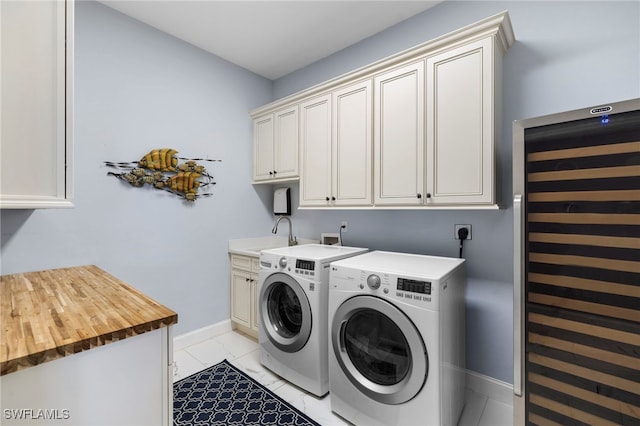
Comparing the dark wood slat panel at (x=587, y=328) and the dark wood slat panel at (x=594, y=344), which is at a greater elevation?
the dark wood slat panel at (x=587, y=328)

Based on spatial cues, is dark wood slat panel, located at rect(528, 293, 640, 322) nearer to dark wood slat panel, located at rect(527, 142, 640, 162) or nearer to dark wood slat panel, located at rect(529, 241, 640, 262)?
dark wood slat panel, located at rect(529, 241, 640, 262)

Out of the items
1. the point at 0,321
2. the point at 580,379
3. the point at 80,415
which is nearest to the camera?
the point at 80,415

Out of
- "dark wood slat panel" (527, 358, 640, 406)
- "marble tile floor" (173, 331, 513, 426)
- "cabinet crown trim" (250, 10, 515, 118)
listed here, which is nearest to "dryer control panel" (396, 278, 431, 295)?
"dark wood slat panel" (527, 358, 640, 406)

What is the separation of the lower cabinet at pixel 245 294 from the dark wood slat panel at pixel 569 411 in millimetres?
2015

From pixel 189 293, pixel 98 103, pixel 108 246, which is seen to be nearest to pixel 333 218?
pixel 189 293

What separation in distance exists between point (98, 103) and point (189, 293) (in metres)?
1.67

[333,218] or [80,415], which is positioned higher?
[333,218]

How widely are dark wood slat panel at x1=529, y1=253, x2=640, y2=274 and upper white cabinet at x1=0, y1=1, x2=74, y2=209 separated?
2.02 meters

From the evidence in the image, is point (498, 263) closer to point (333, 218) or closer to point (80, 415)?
point (333, 218)

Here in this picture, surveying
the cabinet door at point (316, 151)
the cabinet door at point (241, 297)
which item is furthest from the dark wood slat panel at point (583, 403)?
the cabinet door at point (241, 297)

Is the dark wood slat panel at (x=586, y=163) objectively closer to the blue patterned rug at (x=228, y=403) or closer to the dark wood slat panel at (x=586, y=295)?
the dark wood slat panel at (x=586, y=295)

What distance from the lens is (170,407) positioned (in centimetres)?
96

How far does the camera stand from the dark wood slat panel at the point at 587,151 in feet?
3.37

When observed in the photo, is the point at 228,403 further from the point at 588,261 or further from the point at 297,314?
the point at 588,261
